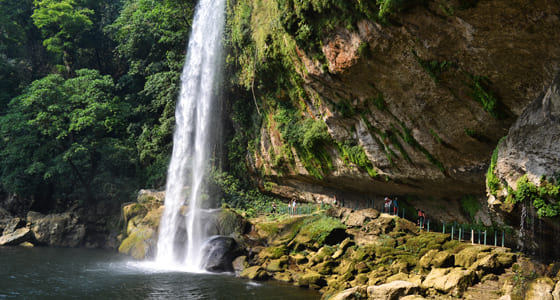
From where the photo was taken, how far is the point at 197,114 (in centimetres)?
2589

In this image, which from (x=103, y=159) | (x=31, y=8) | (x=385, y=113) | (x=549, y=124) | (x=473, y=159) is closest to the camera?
(x=549, y=124)

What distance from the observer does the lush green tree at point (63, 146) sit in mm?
27234

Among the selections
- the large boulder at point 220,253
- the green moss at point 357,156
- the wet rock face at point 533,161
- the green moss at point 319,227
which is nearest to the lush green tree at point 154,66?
the large boulder at point 220,253

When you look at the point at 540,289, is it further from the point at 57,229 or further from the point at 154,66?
the point at 154,66

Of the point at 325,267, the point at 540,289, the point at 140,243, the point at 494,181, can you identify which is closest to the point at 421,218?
the point at 325,267

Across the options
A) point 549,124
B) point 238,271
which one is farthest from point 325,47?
point 238,271

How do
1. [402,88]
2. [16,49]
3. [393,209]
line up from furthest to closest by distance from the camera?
[16,49]
[393,209]
[402,88]

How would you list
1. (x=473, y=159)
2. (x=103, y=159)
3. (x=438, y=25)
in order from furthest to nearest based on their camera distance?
1. (x=103, y=159)
2. (x=473, y=159)
3. (x=438, y=25)

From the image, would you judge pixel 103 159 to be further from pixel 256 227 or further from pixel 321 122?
pixel 321 122

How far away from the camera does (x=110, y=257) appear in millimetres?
21516

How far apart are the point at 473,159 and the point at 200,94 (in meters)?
17.7

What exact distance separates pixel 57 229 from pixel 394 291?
22695 millimetres

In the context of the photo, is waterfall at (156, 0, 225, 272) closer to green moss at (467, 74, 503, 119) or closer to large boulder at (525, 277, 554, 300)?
green moss at (467, 74, 503, 119)

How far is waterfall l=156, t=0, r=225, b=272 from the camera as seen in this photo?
24594 millimetres
